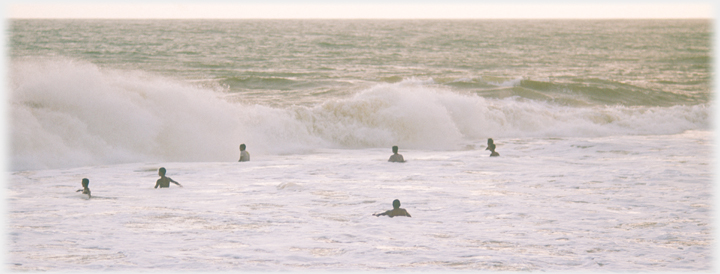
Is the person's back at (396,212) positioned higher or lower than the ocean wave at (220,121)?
lower

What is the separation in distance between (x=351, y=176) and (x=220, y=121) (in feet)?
18.6

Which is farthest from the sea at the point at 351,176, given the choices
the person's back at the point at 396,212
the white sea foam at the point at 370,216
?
the person's back at the point at 396,212

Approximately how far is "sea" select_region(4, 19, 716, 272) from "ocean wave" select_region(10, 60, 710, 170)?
5 centimetres

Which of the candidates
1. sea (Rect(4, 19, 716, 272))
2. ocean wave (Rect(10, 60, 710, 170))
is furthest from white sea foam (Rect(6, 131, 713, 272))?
ocean wave (Rect(10, 60, 710, 170))

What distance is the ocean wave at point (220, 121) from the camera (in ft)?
47.1

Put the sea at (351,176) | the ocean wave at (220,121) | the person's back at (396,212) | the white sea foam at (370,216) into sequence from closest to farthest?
the white sea foam at (370,216), the sea at (351,176), the person's back at (396,212), the ocean wave at (220,121)

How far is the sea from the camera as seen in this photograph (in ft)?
24.1

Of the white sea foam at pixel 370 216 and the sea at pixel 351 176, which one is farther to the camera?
the sea at pixel 351 176

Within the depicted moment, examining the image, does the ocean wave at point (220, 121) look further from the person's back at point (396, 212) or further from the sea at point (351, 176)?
the person's back at point (396, 212)

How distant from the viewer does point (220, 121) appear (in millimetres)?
16578

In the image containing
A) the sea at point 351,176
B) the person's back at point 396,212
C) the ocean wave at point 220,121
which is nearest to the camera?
the sea at point 351,176

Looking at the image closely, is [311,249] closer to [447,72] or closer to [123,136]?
[123,136]

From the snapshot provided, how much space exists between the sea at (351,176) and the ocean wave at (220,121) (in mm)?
53

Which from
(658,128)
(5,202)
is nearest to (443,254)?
(5,202)
